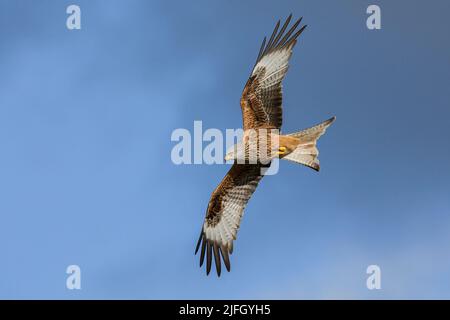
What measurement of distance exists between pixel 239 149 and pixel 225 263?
8.11 feet

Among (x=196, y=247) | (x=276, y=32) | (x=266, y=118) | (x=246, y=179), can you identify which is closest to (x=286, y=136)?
(x=266, y=118)

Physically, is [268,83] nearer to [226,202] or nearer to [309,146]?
[309,146]

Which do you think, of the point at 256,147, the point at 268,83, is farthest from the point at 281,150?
the point at 268,83

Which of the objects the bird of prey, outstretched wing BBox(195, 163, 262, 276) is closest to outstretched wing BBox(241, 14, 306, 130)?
the bird of prey

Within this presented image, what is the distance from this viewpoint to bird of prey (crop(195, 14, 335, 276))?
11.2 m

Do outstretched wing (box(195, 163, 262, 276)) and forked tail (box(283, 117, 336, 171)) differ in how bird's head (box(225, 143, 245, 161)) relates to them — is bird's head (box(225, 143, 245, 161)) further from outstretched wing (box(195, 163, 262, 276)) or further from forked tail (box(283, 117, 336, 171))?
forked tail (box(283, 117, 336, 171))

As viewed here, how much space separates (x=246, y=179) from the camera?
39.1 ft

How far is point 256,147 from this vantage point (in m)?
11.1

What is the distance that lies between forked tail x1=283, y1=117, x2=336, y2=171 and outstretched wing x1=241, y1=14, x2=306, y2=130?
54 cm

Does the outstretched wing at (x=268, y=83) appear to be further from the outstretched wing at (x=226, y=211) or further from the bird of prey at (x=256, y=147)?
the outstretched wing at (x=226, y=211)

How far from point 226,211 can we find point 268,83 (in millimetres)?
2833
